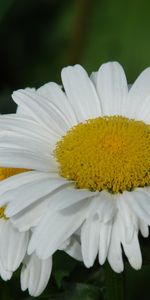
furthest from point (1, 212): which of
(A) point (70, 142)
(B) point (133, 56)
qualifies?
(B) point (133, 56)

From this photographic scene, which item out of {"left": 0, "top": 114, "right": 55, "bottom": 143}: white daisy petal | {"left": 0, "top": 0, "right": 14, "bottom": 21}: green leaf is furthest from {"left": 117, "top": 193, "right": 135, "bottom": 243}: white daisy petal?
{"left": 0, "top": 0, "right": 14, "bottom": 21}: green leaf

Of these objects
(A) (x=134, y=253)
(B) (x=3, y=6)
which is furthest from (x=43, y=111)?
(B) (x=3, y=6)

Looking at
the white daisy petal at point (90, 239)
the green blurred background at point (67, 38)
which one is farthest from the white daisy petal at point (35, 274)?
the green blurred background at point (67, 38)

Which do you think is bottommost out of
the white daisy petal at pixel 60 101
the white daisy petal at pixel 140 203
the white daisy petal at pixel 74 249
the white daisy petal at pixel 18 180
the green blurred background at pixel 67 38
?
the white daisy petal at pixel 74 249

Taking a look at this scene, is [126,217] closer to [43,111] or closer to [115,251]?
[115,251]

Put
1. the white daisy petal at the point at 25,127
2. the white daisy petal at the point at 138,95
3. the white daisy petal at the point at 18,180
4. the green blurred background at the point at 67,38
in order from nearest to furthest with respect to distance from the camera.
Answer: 1. the white daisy petal at the point at 18,180
2. the white daisy petal at the point at 25,127
3. the white daisy petal at the point at 138,95
4. the green blurred background at the point at 67,38

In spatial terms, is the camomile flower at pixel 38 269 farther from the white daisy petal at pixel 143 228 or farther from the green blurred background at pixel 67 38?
the green blurred background at pixel 67 38
